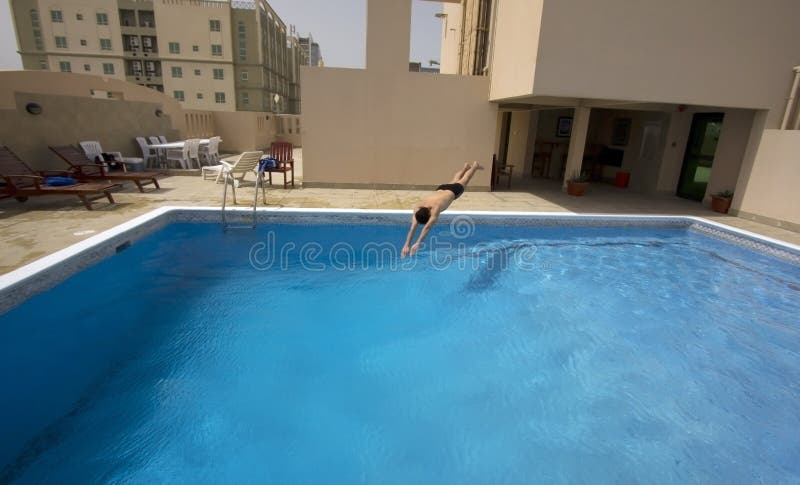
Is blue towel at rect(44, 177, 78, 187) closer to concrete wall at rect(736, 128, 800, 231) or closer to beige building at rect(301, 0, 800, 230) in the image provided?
beige building at rect(301, 0, 800, 230)

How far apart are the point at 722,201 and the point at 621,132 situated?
4596 mm

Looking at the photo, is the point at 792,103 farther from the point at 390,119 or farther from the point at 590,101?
the point at 390,119

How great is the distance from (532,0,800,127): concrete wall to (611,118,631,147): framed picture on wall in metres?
4.42

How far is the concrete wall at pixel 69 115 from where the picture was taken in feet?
27.1

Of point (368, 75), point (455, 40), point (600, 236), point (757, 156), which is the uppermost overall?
point (455, 40)

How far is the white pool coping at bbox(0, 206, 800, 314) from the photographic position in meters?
4.11

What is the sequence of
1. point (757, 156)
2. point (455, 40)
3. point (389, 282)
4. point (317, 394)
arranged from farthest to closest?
point (455, 40) → point (757, 156) → point (389, 282) → point (317, 394)

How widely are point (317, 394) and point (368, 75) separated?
27.0 feet

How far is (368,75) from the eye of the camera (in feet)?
32.8

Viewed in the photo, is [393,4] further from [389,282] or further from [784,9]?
[784,9]

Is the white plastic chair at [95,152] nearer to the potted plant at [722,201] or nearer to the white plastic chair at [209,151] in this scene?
the white plastic chair at [209,151]

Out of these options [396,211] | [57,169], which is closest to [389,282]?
[396,211]

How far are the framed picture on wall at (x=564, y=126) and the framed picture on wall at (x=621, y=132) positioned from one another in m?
1.37

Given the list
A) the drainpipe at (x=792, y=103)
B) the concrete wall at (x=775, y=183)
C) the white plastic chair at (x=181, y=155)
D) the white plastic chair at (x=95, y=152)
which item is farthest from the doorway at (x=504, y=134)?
the white plastic chair at (x=95, y=152)
